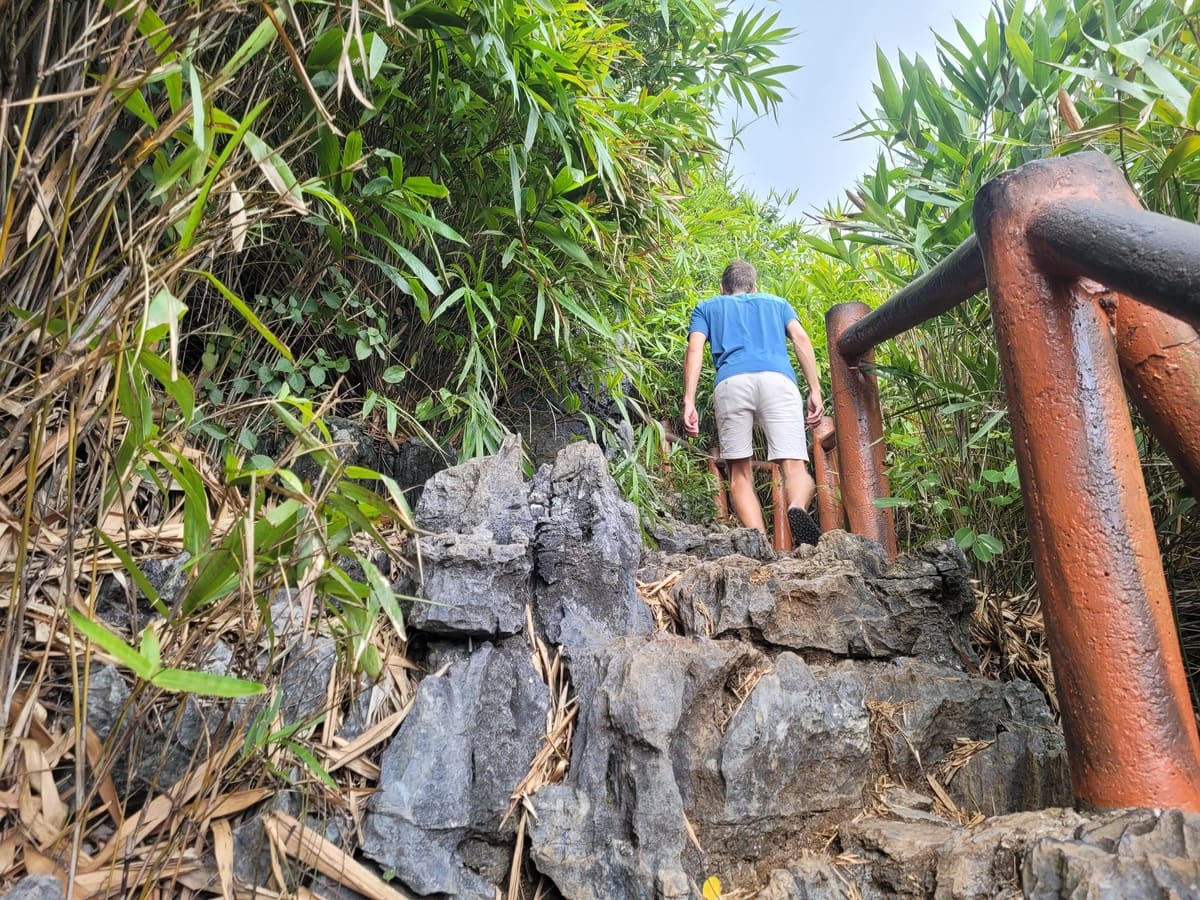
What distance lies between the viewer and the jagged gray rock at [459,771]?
1045 mm

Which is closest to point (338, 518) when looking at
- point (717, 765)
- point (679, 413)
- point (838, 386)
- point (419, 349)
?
point (717, 765)

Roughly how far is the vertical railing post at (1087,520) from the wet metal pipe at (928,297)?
17cm

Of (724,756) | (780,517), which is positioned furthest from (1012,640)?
(780,517)

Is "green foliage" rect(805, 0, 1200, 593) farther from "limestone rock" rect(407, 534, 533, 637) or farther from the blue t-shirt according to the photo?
the blue t-shirt

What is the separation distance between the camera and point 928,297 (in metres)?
1.52

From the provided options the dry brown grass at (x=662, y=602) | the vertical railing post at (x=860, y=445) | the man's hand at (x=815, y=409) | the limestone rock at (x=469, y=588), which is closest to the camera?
the limestone rock at (x=469, y=588)

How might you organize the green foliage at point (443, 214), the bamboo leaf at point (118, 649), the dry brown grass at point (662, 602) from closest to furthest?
the bamboo leaf at point (118, 649)
the green foliage at point (443, 214)
the dry brown grass at point (662, 602)

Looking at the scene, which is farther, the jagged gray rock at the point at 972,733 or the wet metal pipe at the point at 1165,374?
the jagged gray rock at the point at 972,733

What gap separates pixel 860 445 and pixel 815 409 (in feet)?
5.45

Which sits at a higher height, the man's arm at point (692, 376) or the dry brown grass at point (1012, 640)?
the man's arm at point (692, 376)

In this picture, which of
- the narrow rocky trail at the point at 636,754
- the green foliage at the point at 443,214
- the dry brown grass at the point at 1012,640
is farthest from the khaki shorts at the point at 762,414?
the narrow rocky trail at the point at 636,754

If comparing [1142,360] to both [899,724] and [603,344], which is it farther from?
[603,344]

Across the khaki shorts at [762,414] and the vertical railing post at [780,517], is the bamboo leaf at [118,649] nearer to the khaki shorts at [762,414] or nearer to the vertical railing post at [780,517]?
the vertical railing post at [780,517]

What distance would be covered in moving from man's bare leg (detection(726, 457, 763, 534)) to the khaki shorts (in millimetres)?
60
